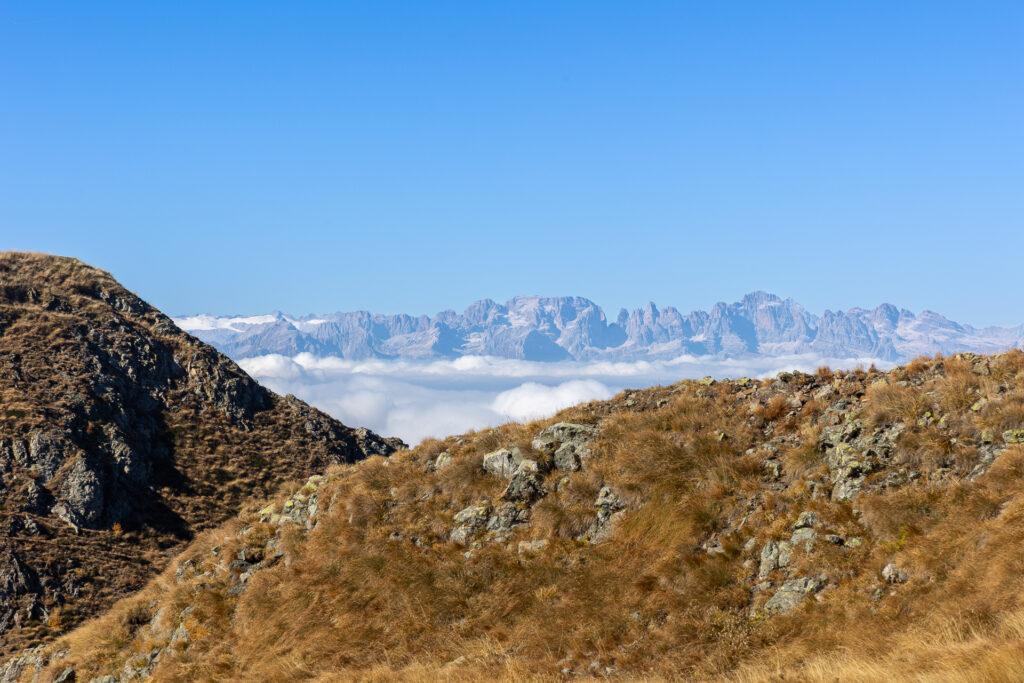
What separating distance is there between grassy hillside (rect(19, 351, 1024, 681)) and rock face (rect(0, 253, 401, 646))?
2357 centimetres

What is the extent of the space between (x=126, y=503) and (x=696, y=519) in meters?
54.4

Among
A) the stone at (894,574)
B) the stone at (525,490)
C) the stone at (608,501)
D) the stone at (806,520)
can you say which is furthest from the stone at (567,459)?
the stone at (894,574)

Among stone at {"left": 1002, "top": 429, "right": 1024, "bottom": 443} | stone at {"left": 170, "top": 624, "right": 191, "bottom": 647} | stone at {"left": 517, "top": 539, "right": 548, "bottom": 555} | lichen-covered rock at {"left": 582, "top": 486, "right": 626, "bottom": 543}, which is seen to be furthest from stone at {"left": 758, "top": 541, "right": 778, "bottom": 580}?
stone at {"left": 170, "top": 624, "right": 191, "bottom": 647}

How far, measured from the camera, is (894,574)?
14.0m

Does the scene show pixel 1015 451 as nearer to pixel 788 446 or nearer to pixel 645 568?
pixel 788 446

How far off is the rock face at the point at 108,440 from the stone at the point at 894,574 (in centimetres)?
4634

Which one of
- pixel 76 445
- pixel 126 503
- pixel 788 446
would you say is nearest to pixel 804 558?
pixel 788 446

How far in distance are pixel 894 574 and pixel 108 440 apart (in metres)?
65.6

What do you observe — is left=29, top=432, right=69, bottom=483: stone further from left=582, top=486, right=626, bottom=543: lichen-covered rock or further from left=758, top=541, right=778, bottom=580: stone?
left=758, top=541, right=778, bottom=580: stone

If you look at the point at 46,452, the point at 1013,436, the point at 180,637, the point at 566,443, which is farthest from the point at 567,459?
the point at 46,452

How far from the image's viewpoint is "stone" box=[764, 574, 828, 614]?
14.6 metres

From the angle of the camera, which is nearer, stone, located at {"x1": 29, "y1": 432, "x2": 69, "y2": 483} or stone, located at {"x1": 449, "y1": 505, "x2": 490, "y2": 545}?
stone, located at {"x1": 449, "y1": 505, "x2": 490, "y2": 545}

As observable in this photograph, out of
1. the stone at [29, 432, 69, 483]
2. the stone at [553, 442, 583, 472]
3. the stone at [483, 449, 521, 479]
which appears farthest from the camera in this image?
the stone at [29, 432, 69, 483]

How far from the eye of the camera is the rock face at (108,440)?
4597cm
